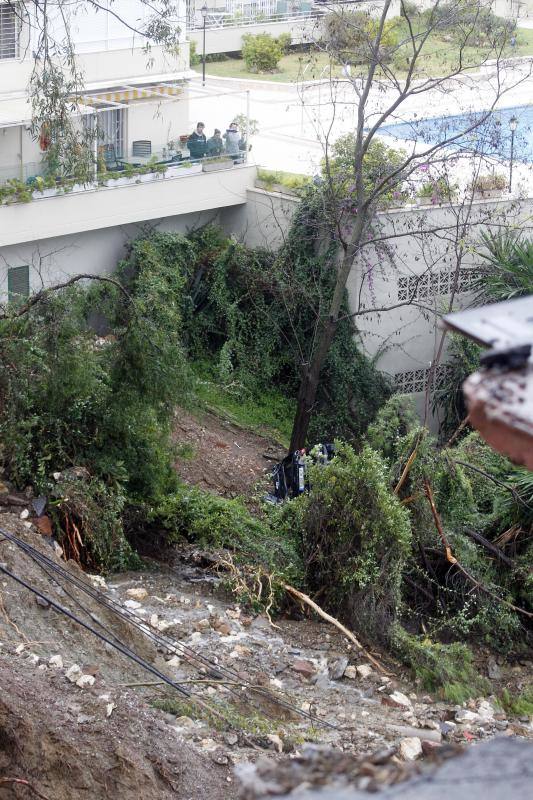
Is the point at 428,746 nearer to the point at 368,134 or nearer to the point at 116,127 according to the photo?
the point at 368,134

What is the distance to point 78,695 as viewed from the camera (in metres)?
6.61

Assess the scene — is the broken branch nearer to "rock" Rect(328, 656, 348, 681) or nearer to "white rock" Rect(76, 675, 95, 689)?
"rock" Rect(328, 656, 348, 681)

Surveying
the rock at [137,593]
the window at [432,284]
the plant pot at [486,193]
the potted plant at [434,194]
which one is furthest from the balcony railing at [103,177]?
the rock at [137,593]

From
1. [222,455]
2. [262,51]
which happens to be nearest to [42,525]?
[222,455]

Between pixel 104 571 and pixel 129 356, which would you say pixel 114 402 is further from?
pixel 104 571

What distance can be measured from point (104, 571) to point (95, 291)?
2.85 m

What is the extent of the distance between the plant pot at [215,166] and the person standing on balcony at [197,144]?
Answer: 0.19 meters

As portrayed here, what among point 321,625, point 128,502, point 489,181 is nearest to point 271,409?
point 489,181

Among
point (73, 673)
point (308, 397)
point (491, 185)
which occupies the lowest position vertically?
point (308, 397)

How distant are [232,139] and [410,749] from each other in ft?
45.9

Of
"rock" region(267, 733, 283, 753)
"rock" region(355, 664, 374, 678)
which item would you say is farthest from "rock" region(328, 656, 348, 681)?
"rock" region(267, 733, 283, 753)

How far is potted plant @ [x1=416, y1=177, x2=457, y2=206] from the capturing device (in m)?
16.8

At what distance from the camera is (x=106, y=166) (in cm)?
1702

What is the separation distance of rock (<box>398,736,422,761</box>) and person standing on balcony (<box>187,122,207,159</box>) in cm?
1332
